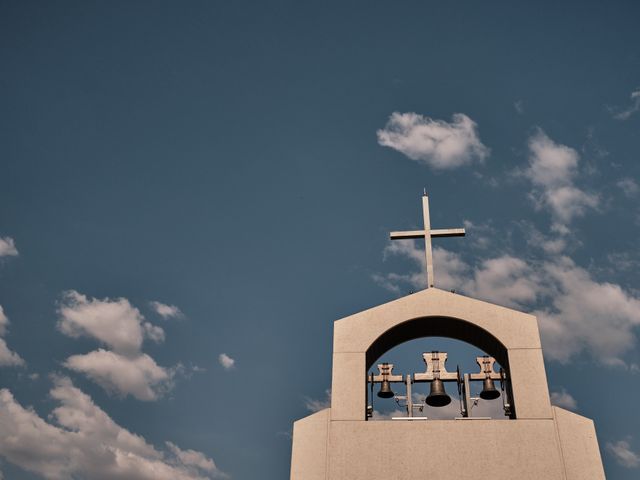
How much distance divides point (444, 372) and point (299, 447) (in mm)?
3411

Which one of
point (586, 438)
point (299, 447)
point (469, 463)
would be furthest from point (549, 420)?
point (299, 447)

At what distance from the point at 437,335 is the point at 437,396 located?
116 centimetres

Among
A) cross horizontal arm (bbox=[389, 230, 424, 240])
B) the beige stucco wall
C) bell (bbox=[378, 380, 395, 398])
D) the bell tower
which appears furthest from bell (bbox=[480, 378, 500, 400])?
cross horizontal arm (bbox=[389, 230, 424, 240])

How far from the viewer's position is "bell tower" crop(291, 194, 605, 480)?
9.72m

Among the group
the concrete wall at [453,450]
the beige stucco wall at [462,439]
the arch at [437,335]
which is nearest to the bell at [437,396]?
the arch at [437,335]

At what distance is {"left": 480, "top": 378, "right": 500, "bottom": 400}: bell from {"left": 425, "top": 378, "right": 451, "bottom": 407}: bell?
69 cm

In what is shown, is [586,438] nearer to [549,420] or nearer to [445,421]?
[549,420]

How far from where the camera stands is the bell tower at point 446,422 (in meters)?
9.72

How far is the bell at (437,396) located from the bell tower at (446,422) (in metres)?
0.02

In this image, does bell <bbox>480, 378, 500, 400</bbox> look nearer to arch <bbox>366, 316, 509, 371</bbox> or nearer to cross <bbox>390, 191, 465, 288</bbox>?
arch <bbox>366, 316, 509, 371</bbox>

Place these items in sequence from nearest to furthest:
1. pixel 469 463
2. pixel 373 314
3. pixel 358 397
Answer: pixel 469 463
pixel 358 397
pixel 373 314

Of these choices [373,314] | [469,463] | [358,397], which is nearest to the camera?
[469,463]

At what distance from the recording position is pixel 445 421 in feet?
33.1

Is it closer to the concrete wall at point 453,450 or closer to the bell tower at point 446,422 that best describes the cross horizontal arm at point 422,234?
the bell tower at point 446,422
